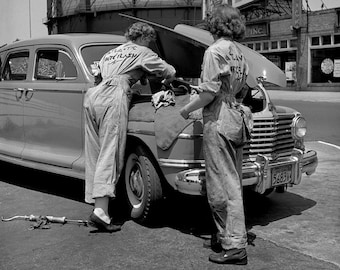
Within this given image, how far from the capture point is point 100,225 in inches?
192

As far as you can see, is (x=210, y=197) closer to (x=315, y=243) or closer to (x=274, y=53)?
(x=315, y=243)

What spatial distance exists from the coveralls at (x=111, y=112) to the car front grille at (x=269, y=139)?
1.03 m

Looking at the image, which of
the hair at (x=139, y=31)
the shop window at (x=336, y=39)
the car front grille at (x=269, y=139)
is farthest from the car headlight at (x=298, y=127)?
the shop window at (x=336, y=39)

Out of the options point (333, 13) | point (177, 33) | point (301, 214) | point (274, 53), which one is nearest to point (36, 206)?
point (177, 33)

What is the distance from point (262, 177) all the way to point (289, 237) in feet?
1.96

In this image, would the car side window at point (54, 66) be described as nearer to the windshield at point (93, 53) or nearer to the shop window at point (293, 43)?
the windshield at point (93, 53)

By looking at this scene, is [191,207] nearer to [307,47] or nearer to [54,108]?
[54,108]

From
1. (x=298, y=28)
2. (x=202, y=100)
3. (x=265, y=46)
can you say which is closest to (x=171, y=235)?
(x=202, y=100)

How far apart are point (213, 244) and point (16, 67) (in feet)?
13.8

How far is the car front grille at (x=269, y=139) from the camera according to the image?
500cm

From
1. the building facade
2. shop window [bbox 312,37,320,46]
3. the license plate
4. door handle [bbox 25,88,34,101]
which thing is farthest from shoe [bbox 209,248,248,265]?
shop window [bbox 312,37,320,46]

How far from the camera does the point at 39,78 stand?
256 inches

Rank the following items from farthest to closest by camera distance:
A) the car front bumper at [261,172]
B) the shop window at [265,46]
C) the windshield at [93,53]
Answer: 1. the shop window at [265,46]
2. the windshield at [93,53]
3. the car front bumper at [261,172]

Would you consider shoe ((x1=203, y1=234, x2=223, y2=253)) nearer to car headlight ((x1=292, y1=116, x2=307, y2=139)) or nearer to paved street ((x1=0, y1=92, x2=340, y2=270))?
paved street ((x1=0, y1=92, x2=340, y2=270))
